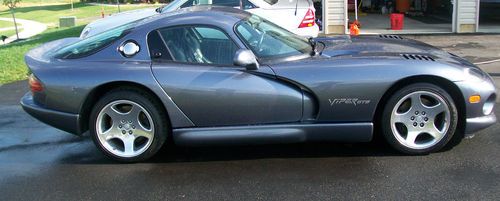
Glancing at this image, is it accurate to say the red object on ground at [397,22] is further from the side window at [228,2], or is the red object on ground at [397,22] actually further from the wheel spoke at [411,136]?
the wheel spoke at [411,136]

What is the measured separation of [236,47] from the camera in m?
4.54

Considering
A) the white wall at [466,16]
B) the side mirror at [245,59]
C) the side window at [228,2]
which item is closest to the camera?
the side mirror at [245,59]

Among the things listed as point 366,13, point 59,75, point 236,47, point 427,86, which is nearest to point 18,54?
point 59,75

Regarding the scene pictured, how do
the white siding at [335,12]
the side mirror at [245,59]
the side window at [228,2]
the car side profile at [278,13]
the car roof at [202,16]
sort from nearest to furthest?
the side mirror at [245,59] → the car roof at [202,16] → the car side profile at [278,13] → the side window at [228,2] → the white siding at [335,12]

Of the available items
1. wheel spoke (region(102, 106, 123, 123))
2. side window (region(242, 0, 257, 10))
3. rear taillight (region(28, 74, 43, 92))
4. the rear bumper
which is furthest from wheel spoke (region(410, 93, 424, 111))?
side window (region(242, 0, 257, 10))

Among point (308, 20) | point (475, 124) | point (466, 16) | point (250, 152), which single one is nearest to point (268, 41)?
point (250, 152)

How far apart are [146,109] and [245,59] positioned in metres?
0.97

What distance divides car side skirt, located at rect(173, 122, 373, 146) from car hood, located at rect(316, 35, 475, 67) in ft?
2.21

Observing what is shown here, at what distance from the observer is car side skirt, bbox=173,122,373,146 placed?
439cm

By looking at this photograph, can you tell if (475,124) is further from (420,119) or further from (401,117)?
(401,117)

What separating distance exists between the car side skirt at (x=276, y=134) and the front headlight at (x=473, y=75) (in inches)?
35.5

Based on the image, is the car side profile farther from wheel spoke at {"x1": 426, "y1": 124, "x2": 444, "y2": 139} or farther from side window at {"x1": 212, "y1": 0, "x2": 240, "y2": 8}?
wheel spoke at {"x1": 426, "y1": 124, "x2": 444, "y2": 139}

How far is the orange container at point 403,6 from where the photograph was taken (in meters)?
20.4

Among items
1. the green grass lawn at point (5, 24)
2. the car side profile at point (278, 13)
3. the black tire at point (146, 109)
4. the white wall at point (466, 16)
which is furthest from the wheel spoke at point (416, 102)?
the green grass lawn at point (5, 24)
